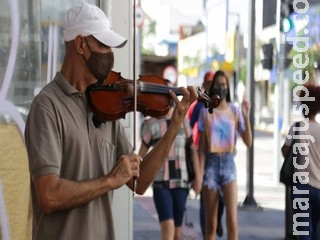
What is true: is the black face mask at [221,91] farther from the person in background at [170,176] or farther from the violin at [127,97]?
the violin at [127,97]

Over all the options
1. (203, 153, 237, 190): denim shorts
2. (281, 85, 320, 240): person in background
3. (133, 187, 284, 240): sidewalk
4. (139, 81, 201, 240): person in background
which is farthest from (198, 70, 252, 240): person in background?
(133, 187, 284, 240): sidewalk

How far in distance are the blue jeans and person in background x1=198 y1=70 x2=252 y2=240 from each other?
0.58m

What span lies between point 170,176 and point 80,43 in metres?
3.34

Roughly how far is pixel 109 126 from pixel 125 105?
0.13 m

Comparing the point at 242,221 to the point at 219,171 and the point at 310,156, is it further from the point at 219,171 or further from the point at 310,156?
the point at 310,156

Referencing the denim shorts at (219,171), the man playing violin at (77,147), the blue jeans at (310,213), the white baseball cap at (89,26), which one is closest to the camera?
the man playing violin at (77,147)

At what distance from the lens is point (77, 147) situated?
206 centimetres

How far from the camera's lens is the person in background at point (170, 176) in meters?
5.38

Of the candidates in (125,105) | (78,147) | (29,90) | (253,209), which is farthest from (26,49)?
(253,209)

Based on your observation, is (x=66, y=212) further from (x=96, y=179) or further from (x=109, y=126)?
(x=109, y=126)

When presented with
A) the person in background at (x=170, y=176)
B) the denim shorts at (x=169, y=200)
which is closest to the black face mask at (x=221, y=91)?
the person in background at (x=170, y=176)

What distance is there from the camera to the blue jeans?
16.6 feet

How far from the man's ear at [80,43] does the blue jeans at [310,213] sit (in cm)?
334

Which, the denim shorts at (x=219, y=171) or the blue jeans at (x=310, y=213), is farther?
the denim shorts at (x=219, y=171)
